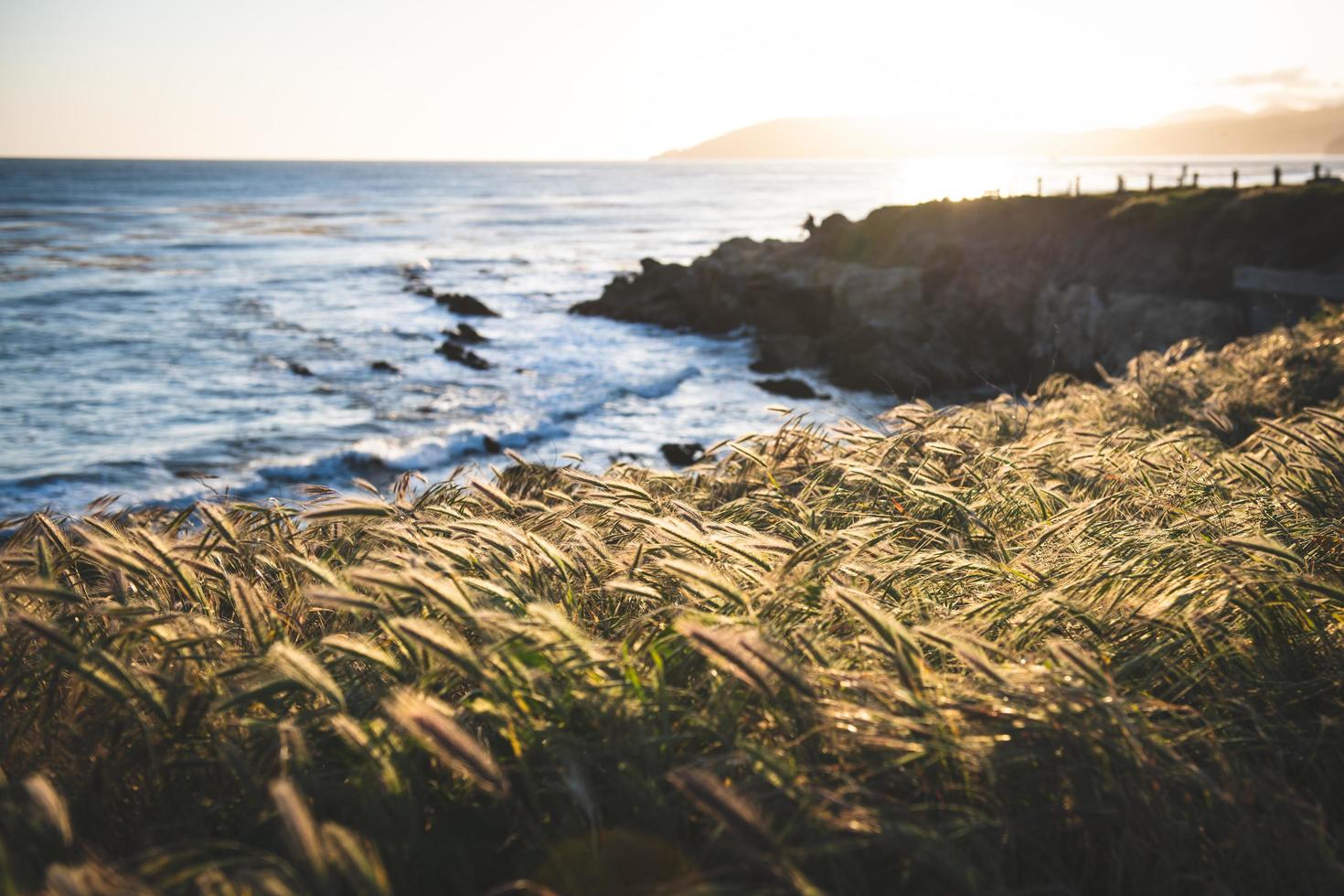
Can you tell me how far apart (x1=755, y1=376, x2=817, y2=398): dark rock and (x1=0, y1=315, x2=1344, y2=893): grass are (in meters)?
17.8

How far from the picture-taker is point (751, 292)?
29406 millimetres

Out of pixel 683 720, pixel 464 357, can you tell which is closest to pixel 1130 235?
pixel 464 357

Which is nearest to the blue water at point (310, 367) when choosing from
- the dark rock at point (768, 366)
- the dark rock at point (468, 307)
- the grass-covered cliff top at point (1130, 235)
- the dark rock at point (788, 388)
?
the dark rock at point (788, 388)

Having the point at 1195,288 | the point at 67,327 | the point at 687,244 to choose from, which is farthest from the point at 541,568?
the point at 687,244

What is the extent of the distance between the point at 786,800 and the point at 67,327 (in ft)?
105

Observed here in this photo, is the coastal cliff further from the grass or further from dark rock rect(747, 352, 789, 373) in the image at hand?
the grass

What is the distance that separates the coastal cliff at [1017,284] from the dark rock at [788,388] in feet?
5.32

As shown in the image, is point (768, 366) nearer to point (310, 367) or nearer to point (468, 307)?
point (310, 367)

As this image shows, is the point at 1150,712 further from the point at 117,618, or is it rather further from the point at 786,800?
the point at 117,618

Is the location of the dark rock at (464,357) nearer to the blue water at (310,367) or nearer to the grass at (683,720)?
the blue water at (310,367)

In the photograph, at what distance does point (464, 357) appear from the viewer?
24.4 metres

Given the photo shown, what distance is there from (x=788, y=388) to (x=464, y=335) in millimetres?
11988

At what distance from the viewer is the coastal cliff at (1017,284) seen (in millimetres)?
20234

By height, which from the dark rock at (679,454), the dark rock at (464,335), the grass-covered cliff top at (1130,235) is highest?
the grass-covered cliff top at (1130,235)
